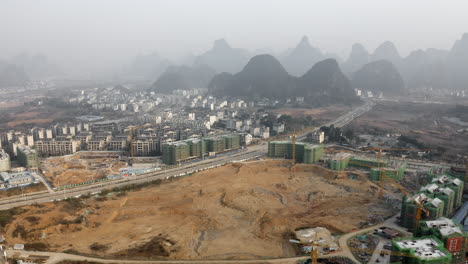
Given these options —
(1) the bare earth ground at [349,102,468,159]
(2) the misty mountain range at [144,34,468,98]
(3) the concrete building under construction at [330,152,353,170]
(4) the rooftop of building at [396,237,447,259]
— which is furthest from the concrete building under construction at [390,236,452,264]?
(2) the misty mountain range at [144,34,468,98]

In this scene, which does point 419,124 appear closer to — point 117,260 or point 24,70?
point 117,260

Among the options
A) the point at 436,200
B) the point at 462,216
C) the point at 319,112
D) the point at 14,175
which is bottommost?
the point at 462,216

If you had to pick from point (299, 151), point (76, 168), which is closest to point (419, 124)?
point (299, 151)

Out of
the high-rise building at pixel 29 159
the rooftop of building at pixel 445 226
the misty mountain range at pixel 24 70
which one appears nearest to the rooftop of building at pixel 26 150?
the high-rise building at pixel 29 159

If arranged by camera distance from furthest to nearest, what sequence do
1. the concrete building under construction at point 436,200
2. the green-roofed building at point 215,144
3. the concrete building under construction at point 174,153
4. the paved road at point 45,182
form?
the green-roofed building at point 215,144 < the concrete building under construction at point 174,153 < the paved road at point 45,182 < the concrete building under construction at point 436,200

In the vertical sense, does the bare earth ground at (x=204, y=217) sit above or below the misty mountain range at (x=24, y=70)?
below

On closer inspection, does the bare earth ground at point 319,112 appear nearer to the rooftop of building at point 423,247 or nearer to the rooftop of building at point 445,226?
the rooftop of building at point 445,226
